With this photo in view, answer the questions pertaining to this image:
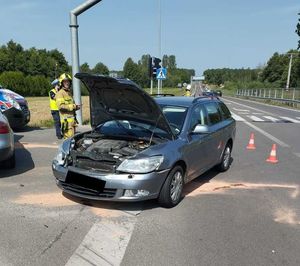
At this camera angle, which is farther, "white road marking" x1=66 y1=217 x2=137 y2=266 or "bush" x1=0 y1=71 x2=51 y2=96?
"bush" x1=0 y1=71 x2=51 y2=96

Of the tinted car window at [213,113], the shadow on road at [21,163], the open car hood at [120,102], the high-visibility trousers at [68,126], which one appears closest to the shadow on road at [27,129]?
the shadow on road at [21,163]

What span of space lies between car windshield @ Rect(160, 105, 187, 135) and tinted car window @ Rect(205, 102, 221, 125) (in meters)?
0.89

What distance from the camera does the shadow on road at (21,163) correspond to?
7.36 metres

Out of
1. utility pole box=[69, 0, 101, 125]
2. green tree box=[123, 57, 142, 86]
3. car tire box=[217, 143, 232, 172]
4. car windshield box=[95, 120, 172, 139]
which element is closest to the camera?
car windshield box=[95, 120, 172, 139]

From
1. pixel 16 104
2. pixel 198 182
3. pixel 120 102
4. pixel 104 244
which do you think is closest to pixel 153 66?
pixel 16 104

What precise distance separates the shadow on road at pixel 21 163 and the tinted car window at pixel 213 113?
3.60 m

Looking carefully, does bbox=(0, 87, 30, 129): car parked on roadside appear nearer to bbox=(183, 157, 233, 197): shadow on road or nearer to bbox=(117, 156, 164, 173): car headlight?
bbox=(183, 157, 233, 197): shadow on road

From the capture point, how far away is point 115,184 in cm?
505

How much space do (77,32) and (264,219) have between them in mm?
10903

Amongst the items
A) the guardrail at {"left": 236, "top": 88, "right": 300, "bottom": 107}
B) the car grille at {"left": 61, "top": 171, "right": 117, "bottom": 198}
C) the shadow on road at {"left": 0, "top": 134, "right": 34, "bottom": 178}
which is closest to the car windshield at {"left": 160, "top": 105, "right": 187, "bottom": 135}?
the car grille at {"left": 61, "top": 171, "right": 117, "bottom": 198}

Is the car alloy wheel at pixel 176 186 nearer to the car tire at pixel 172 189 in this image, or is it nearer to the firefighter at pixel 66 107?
the car tire at pixel 172 189

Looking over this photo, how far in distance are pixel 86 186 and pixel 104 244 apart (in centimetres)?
110

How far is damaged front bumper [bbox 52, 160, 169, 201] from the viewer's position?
16.6 feet

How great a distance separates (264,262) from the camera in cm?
404
